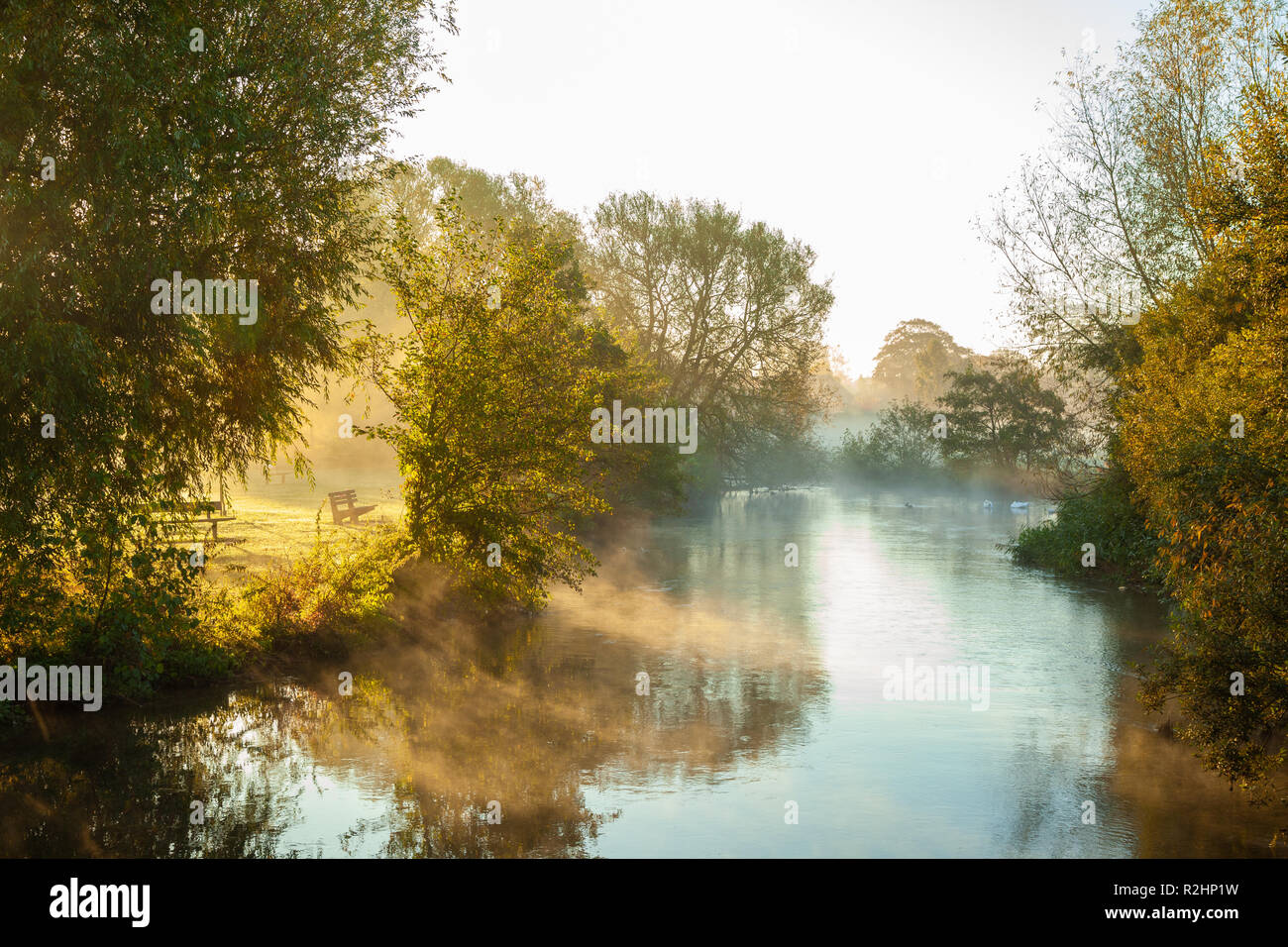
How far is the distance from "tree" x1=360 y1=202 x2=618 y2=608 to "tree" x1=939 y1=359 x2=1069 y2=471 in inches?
1258

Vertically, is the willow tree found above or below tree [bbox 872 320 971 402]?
below

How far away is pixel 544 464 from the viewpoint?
2053cm

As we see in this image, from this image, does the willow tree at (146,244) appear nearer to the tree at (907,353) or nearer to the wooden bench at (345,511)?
the wooden bench at (345,511)

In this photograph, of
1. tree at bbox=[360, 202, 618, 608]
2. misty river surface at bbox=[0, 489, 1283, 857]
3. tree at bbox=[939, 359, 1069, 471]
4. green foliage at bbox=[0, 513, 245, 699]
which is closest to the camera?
misty river surface at bbox=[0, 489, 1283, 857]

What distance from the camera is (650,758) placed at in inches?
516

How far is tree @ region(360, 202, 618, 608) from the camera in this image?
19.7 metres

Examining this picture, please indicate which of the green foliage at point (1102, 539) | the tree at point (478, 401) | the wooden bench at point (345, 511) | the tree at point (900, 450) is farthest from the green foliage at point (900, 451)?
the tree at point (478, 401)

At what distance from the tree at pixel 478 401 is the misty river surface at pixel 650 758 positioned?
2235 mm

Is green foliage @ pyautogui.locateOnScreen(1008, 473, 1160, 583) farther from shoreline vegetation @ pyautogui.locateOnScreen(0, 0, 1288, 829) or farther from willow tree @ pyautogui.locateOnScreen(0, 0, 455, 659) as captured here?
willow tree @ pyautogui.locateOnScreen(0, 0, 455, 659)

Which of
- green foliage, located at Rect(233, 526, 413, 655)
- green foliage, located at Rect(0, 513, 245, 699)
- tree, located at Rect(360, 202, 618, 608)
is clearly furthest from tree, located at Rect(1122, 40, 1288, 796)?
green foliage, located at Rect(233, 526, 413, 655)

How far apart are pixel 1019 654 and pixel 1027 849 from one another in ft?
37.0

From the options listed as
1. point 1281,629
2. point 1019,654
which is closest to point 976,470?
point 1019,654

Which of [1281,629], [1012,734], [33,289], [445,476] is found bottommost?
[1012,734]
